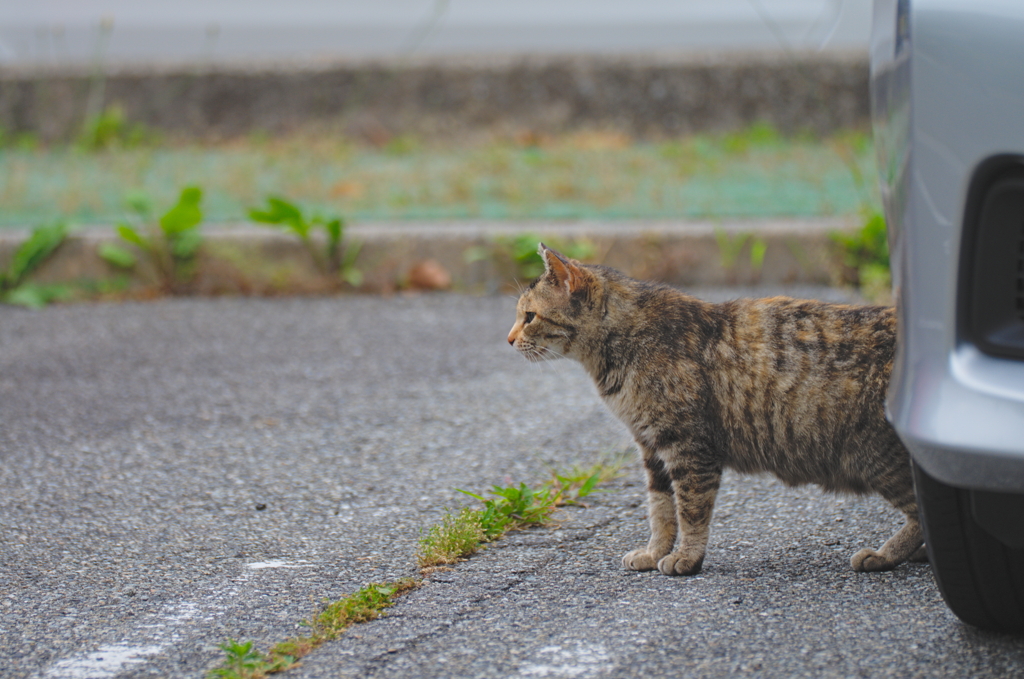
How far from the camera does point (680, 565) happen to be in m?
2.43

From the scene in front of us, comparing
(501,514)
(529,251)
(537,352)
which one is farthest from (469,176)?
(501,514)

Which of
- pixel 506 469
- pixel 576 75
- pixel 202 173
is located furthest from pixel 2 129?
pixel 506 469

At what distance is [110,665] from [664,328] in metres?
1.48

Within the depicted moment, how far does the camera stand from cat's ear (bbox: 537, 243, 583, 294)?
8.80ft

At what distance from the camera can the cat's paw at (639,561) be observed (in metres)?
2.48

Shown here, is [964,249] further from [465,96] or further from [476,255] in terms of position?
[465,96]

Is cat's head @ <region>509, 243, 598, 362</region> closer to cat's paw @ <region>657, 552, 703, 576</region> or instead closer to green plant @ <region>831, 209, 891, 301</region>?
cat's paw @ <region>657, 552, 703, 576</region>

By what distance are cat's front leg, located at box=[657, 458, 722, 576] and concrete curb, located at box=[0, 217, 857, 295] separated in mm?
2687

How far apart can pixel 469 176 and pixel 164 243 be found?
6.50 ft

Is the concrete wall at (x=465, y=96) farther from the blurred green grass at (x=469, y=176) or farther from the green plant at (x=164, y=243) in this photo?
the green plant at (x=164, y=243)

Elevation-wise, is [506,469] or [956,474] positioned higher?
[956,474]

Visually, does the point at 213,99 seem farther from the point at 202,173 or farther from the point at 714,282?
the point at 714,282

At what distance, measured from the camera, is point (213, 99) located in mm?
7691

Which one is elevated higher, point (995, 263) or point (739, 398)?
point (995, 263)
